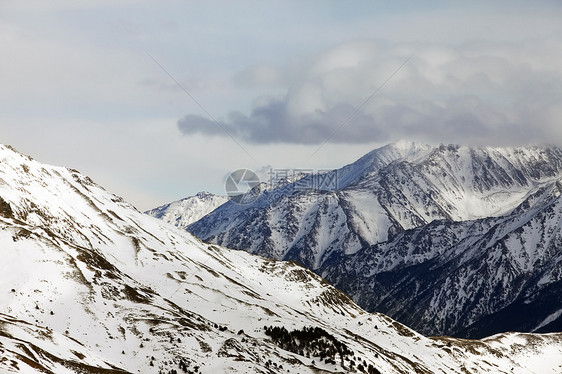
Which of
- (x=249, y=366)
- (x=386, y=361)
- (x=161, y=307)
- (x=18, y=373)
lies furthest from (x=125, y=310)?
(x=386, y=361)

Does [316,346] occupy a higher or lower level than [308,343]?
lower

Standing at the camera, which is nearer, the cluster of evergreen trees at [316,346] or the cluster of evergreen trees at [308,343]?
the cluster of evergreen trees at [316,346]

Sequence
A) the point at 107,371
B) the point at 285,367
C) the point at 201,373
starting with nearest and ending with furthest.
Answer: the point at 107,371
the point at 201,373
the point at 285,367

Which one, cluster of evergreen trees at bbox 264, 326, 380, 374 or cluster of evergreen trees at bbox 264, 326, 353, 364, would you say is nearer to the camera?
cluster of evergreen trees at bbox 264, 326, 380, 374

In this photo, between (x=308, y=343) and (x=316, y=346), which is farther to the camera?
(x=316, y=346)

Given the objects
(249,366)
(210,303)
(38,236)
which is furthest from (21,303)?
(210,303)

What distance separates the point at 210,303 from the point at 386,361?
56738 millimetres

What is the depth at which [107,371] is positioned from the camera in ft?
318

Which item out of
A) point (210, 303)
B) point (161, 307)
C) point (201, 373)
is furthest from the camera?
point (210, 303)

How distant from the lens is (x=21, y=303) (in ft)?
403

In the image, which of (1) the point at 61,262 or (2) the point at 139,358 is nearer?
(2) the point at 139,358

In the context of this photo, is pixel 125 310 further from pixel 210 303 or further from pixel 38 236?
pixel 210 303

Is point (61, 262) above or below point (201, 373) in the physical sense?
above

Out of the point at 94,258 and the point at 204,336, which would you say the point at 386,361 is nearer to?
the point at 204,336
